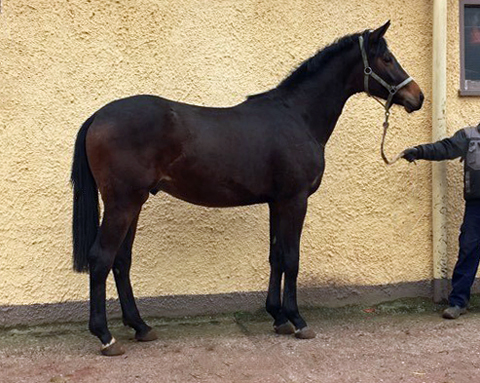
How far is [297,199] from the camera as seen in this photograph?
3805mm

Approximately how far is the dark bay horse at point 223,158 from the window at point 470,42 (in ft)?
3.61

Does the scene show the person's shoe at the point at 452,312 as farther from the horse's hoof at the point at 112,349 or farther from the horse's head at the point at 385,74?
the horse's hoof at the point at 112,349

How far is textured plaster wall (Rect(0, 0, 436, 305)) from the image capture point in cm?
409

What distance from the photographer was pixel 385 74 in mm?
3963

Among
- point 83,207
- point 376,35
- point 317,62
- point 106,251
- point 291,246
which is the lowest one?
point 291,246

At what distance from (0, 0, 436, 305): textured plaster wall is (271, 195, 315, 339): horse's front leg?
578mm

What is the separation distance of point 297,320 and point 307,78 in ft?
6.38

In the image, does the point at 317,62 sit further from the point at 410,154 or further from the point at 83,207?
the point at 83,207

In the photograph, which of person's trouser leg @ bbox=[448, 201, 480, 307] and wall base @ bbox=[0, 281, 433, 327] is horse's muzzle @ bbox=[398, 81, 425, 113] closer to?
person's trouser leg @ bbox=[448, 201, 480, 307]

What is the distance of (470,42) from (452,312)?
2542 mm

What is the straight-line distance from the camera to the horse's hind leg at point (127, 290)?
3.79 meters

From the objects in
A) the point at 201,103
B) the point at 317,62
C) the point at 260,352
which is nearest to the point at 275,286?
the point at 260,352

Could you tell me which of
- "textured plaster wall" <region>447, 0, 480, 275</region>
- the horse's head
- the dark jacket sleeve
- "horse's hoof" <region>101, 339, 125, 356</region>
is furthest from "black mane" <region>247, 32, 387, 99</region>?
"horse's hoof" <region>101, 339, 125, 356</region>

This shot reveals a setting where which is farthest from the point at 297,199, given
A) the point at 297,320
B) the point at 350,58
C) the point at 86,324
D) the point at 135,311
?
the point at 86,324
